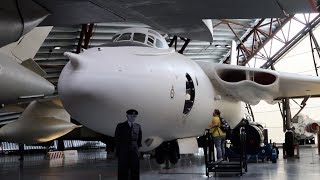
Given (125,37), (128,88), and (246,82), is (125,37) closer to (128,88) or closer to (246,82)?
(128,88)

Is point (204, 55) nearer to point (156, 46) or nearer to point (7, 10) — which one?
point (156, 46)

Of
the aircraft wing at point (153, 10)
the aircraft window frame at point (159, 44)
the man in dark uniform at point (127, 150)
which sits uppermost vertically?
the aircraft window frame at point (159, 44)

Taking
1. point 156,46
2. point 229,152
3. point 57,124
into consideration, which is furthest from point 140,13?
point 57,124

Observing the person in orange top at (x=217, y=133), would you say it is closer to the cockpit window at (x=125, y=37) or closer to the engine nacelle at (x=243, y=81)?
the engine nacelle at (x=243, y=81)

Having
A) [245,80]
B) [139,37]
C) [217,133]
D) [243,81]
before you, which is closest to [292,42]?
[245,80]

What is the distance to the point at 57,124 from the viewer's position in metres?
15.9

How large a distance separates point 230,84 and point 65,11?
5.48 m

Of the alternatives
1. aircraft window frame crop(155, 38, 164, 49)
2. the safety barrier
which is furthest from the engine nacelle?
the safety barrier

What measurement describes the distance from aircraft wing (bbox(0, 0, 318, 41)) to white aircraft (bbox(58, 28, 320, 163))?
2.78 feet

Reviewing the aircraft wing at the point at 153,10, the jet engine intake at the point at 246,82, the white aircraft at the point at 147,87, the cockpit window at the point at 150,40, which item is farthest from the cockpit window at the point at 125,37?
the jet engine intake at the point at 246,82

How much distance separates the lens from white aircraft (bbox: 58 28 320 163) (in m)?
6.16

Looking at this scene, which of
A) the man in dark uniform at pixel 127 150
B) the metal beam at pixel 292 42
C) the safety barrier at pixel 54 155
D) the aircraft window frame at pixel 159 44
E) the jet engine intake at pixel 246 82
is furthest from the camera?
the metal beam at pixel 292 42

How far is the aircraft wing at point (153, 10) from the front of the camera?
4930 millimetres

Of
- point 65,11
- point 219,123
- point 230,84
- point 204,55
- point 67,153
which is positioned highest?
point 204,55
